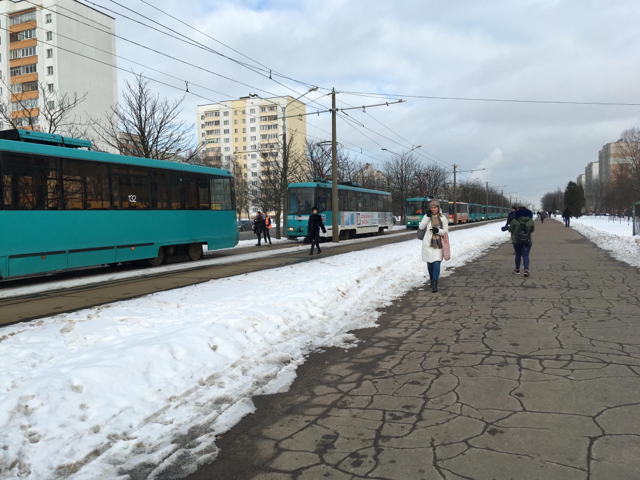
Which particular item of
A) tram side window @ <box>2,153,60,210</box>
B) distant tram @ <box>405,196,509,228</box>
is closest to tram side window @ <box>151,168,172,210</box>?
tram side window @ <box>2,153,60,210</box>

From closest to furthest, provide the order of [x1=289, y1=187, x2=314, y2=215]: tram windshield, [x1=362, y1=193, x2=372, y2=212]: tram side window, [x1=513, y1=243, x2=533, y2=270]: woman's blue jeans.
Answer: [x1=513, y1=243, x2=533, y2=270]: woman's blue jeans → [x1=289, y1=187, x2=314, y2=215]: tram windshield → [x1=362, y1=193, x2=372, y2=212]: tram side window

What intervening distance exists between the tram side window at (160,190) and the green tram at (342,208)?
9659 millimetres

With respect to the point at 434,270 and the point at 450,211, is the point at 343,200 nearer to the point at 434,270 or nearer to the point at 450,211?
the point at 434,270

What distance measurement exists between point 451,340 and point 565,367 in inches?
55.0

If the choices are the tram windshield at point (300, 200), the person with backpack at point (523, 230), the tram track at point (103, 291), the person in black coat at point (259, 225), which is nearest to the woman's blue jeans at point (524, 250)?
the person with backpack at point (523, 230)

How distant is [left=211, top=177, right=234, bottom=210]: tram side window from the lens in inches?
687

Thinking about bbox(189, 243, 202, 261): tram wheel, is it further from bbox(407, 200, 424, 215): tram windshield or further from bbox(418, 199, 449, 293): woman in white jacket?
bbox(407, 200, 424, 215): tram windshield

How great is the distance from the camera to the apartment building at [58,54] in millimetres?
54688

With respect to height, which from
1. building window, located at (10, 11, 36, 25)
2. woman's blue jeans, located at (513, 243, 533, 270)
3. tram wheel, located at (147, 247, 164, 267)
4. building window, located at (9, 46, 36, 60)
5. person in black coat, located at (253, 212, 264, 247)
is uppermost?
building window, located at (10, 11, 36, 25)

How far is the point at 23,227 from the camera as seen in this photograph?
425 inches

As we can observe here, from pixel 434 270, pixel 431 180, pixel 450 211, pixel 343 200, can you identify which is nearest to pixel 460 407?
pixel 434 270

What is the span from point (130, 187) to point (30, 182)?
9.94 ft

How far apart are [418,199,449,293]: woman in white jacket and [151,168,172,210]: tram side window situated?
29.0ft

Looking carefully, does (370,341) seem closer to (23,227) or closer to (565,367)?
(565,367)
